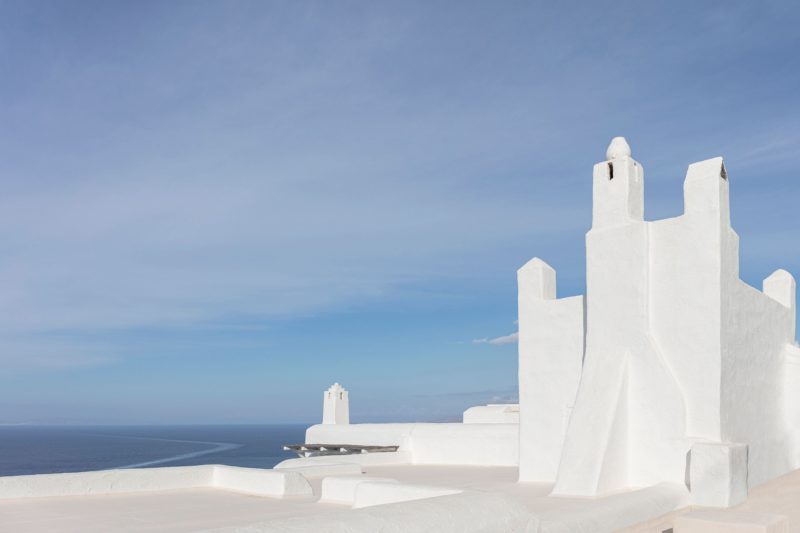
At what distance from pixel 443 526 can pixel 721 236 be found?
21.0ft

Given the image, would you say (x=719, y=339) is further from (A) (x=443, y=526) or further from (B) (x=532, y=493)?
(A) (x=443, y=526)

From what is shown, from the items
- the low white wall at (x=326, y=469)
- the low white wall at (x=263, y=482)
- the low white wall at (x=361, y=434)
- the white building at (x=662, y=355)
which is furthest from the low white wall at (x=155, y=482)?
the low white wall at (x=361, y=434)

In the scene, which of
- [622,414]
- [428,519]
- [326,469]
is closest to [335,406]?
[326,469]

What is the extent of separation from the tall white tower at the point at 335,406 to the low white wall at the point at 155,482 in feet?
36.9

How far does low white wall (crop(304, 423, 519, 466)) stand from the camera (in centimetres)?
1647

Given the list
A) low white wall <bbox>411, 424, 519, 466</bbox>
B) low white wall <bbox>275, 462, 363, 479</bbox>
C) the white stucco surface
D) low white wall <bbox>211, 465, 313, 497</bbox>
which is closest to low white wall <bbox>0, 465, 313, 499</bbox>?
low white wall <bbox>211, 465, 313, 497</bbox>

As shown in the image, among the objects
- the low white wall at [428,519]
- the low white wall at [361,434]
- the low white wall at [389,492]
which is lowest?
the low white wall at [361,434]

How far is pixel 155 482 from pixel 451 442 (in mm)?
7771

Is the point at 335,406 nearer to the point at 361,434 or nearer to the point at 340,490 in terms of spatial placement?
the point at 361,434

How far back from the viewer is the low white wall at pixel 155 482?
1052 centimetres

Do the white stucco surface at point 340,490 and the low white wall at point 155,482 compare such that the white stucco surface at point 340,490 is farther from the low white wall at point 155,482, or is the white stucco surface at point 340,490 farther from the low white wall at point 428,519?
the low white wall at point 428,519

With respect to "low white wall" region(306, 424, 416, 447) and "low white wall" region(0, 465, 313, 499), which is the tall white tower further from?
"low white wall" region(0, 465, 313, 499)

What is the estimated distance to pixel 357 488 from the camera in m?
9.26

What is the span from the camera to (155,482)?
11547 millimetres
